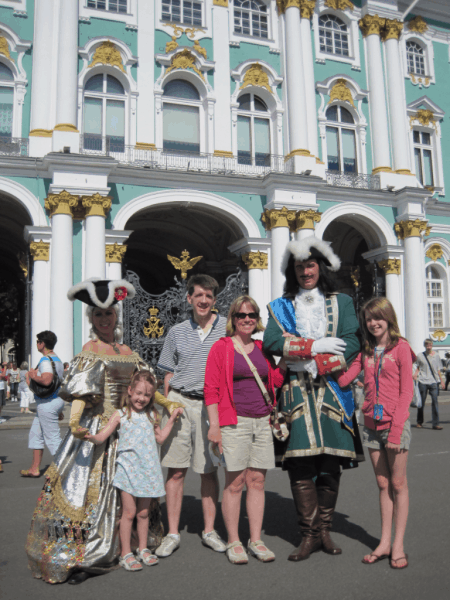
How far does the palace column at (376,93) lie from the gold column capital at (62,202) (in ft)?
35.3

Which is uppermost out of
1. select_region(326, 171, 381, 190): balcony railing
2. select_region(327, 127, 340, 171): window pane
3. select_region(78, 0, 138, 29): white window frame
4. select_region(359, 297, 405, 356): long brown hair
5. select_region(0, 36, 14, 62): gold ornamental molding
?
select_region(78, 0, 138, 29): white window frame

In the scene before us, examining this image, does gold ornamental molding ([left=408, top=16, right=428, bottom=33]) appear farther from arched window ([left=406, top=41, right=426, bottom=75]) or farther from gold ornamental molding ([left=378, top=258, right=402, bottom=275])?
gold ornamental molding ([left=378, top=258, right=402, bottom=275])

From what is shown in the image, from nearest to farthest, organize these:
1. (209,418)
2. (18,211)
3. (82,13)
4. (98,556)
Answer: (98,556) → (209,418) → (82,13) → (18,211)

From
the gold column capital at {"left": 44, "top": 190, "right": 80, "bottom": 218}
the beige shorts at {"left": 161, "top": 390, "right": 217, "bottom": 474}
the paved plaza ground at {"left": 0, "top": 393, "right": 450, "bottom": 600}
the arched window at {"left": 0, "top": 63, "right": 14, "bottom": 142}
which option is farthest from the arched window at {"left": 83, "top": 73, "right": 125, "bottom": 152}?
the beige shorts at {"left": 161, "top": 390, "right": 217, "bottom": 474}

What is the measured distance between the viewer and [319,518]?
13.4 ft

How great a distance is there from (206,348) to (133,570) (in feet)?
5.51

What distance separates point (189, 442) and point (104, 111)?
49.3 ft

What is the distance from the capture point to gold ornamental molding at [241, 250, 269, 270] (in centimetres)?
1772

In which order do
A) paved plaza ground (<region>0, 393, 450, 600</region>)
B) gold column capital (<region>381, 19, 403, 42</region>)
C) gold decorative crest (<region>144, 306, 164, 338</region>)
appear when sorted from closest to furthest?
1. paved plaza ground (<region>0, 393, 450, 600</region>)
2. gold decorative crest (<region>144, 306, 164, 338</region>)
3. gold column capital (<region>381, 19, 403, 42</region>)

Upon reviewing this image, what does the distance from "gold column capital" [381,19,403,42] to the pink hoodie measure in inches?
782

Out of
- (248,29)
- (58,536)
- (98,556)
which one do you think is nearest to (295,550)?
(98,556)

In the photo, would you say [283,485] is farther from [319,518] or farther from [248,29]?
[248,29]

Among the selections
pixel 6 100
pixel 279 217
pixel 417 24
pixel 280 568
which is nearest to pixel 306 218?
pixel 279 217

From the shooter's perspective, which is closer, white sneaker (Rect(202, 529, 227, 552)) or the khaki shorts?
the khaki shorts
